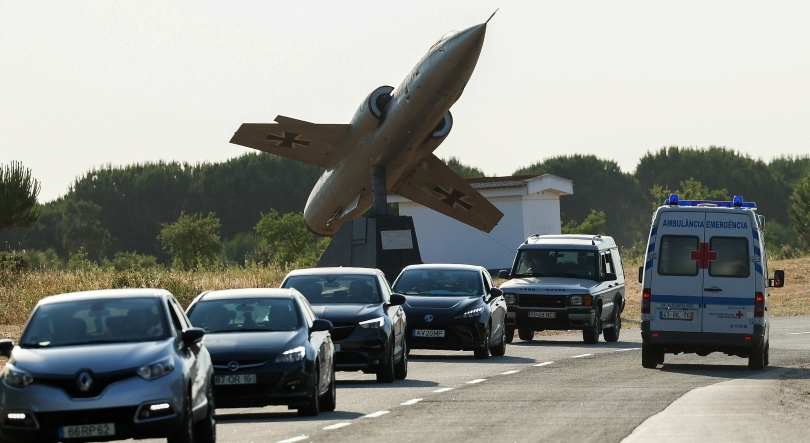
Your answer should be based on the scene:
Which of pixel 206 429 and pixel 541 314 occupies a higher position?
pixel 541 314

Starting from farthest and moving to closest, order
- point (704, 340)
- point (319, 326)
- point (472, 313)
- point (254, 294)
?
point (472, 313)
point (704, 340)
point (254, 294)
point (319, 326)

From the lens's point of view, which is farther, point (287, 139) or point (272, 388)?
point (287, 139)

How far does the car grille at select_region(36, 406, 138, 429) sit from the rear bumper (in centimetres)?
1163

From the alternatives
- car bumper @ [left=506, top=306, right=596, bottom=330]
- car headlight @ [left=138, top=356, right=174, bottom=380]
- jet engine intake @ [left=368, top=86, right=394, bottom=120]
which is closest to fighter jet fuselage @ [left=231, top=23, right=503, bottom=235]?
jet engine intake @ [left=368, top=86, right=394, bottom=120]

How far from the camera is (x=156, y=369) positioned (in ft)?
36.9

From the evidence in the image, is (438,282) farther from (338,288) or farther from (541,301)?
(338,288)

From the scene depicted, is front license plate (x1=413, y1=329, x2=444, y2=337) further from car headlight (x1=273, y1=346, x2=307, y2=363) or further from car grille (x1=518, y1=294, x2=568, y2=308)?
car headlight (x1=273, y1=346, x2=307, y2=363)

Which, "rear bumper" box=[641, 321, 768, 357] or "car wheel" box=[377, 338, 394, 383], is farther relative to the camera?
"rear bumper" box=[641, 321, 768, 357]

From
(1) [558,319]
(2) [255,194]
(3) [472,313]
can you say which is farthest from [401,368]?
(2) [255,194]

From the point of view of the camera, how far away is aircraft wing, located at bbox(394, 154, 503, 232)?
40.2 metres

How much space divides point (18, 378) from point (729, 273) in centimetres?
1287

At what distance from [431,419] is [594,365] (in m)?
8.75

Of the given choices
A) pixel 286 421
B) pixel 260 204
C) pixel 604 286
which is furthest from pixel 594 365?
pixel 260 204

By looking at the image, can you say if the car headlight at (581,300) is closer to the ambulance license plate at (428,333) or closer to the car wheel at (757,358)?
the ambulance license plate at (428,333)
